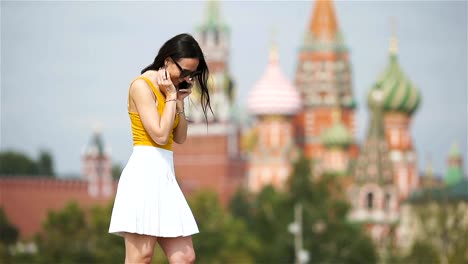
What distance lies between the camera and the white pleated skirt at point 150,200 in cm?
541

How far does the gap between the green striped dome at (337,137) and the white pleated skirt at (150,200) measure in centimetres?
8379

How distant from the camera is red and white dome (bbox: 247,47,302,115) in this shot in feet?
297

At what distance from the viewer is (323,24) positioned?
96375 mm

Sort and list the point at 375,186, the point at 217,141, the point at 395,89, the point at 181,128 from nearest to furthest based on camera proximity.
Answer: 1. the point at 181,128
2. the point at 375,186
3. the point at 395,89
4. the point at 217,141

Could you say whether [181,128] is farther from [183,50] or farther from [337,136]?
[337,136]

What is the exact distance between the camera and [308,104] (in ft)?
316

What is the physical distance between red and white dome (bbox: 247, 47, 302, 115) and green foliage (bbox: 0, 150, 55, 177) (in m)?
12.6

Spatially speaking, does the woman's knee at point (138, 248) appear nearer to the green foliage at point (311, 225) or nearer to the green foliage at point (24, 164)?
the green foliage at point (311, 225)

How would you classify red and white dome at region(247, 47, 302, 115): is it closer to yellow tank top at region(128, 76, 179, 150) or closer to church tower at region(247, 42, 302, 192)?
church tower at region(247, 42, 302, 192)

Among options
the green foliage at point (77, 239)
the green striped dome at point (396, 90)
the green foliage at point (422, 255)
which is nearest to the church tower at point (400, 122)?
the green striped dome at point (396, 90)

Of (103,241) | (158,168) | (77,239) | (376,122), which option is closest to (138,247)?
(158,168)

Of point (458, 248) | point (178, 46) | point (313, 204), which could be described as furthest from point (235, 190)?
point (178, 46)

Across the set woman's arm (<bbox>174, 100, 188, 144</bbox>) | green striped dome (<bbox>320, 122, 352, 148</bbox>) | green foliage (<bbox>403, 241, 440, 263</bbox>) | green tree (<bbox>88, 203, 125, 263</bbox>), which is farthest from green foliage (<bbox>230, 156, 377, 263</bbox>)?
woman's arm (<bbox>174, 100, 188, 144</bbox>)

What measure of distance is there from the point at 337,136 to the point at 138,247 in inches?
3302
